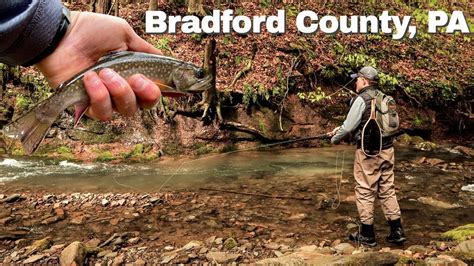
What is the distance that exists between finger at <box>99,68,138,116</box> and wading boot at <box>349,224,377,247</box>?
4767 mm

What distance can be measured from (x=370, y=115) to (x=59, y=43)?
4941mm

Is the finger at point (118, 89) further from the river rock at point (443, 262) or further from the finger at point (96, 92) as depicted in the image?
A: the river rock at point (443, 262)

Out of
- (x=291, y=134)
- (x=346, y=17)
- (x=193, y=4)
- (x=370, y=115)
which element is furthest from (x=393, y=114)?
(x=346, y=17)

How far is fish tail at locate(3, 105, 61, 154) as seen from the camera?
203cm

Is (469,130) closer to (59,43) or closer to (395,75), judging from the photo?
(395,75)

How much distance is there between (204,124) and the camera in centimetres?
1238

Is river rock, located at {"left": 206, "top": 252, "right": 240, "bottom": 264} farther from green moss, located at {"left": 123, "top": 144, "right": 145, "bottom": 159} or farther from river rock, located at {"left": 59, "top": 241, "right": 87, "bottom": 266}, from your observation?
green moss, located at {"left": 123, "top": 144, "right": 145, "bottom": 159}

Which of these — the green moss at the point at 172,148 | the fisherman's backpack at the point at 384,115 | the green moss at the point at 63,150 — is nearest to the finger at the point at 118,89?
the fisherman's backpack at the point at 384,115

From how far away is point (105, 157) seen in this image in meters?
11.2

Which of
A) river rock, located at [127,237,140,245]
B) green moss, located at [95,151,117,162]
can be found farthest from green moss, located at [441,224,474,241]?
green moss, located at [95,151,117,162]

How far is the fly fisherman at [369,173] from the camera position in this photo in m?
6.11

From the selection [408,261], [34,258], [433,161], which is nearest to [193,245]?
[34,258]

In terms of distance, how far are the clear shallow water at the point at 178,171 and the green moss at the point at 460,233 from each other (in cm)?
345

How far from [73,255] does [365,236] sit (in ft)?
13.1
